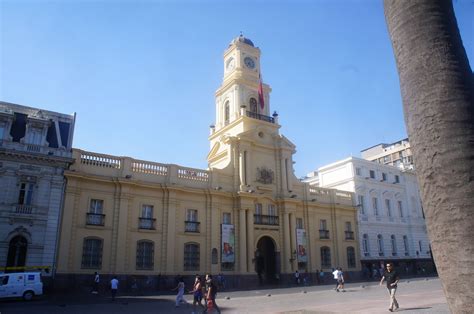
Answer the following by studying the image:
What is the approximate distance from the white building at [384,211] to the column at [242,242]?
15.6m

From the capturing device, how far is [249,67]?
41625 millimetres

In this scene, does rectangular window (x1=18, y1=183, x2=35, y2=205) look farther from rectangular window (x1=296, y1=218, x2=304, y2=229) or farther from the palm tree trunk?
the palm tree trunk

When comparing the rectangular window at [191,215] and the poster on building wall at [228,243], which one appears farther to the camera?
the poster on building wall at [228,243]

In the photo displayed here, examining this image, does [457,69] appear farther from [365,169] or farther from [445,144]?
[365,169]

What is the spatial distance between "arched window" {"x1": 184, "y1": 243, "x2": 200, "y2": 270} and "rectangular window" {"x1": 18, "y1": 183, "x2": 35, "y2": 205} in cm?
1158

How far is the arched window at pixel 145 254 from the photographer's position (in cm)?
2786

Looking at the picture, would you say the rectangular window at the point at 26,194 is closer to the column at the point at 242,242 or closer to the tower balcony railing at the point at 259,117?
→ the column at the point at 242,242

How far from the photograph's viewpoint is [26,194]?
955 inches

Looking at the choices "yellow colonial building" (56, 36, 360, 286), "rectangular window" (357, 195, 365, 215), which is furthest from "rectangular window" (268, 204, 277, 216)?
"rectangular window" (357, 195, 365, 215)

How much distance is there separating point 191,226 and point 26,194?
12.1m

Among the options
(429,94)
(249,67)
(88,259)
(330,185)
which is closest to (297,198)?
(330,185)

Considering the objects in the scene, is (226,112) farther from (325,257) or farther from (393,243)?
(393,243)

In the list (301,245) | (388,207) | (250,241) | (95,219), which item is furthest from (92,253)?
(388,207)

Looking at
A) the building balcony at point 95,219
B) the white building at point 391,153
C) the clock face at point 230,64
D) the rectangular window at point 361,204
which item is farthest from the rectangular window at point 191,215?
the white building at point 391,153
